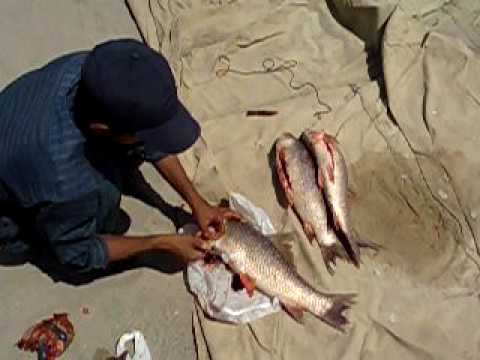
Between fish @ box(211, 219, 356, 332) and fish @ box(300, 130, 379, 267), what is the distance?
28 centimetres

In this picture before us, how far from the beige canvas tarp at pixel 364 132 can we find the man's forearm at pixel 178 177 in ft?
1.48

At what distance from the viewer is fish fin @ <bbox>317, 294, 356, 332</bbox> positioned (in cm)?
389

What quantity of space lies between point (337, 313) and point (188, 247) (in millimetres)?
729

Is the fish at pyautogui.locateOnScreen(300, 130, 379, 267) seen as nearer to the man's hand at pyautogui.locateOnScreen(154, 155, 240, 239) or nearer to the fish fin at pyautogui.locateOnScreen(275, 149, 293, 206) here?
the fish fin at pyautogui.locateOnScreen(275, 149, 293, 206)

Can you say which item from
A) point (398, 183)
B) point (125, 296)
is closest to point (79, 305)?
point (125, 296)

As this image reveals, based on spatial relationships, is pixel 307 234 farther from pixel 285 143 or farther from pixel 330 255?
pixel 285 143

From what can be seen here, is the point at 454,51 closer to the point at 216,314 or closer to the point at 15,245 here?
the point at 216,314

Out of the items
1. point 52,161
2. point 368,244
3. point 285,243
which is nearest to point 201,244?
point 285,243

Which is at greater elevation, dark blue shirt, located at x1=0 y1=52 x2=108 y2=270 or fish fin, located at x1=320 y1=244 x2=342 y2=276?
dark blue shirt, located at x1=0 y1=52 x2=108 y2=270

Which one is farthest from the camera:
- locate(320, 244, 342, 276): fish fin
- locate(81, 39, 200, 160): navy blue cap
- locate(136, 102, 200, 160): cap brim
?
locate(320, 244, 342, 276): fish fin

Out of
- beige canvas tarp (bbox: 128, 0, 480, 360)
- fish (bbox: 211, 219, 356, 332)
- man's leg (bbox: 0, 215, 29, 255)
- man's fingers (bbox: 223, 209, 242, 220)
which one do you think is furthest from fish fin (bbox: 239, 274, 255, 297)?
man's leg (bbox: 0, 215, 29, 255)

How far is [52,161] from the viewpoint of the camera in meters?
3.28

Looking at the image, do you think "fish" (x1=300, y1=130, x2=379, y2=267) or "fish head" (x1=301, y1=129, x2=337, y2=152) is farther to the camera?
"fish head" (x1=301, y1=129, x2=337, y2=152)

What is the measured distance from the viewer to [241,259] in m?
3.97
